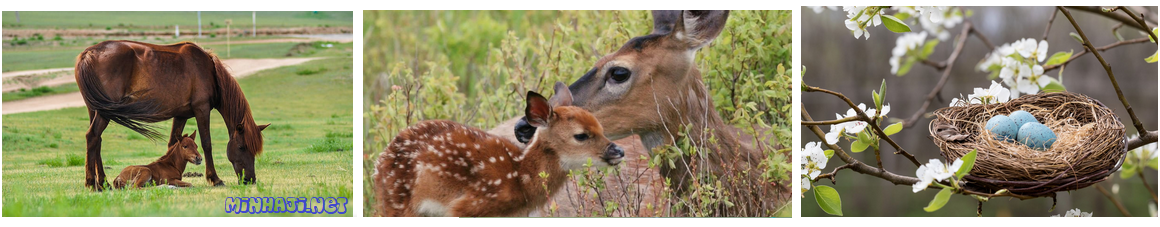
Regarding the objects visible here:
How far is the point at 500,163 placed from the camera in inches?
163

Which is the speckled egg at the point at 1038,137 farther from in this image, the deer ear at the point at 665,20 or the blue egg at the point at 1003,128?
the deer ear at the point at 665,20

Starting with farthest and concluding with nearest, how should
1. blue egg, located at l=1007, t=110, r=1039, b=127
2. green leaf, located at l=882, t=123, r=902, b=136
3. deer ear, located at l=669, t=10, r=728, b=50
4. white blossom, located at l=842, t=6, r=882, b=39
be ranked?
deer ear, located at l=669, t=10, r=728, b=50, blue egg, located at l=1007, t=110, r=1039, b=127, white blossom, located at l=842, t=6, r=882, b=39, green leaf, located at l=882, t=123, r=902, b=136

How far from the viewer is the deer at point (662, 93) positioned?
419 cm

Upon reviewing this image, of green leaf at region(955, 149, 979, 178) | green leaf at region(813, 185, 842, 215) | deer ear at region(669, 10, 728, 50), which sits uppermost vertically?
deer ear at region(669, 10, 728, 50)

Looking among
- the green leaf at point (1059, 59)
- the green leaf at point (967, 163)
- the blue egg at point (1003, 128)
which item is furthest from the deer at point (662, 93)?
the green leaf at point (1059, 59)

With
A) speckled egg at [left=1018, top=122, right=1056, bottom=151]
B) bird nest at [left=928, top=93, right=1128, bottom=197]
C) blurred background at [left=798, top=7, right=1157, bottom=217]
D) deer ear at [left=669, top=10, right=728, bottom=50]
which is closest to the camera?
bird nest at [left=928, top=93, right=1128, bottom=197]

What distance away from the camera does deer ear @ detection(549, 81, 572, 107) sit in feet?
13.7

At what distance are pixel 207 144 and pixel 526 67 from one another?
1.79 m

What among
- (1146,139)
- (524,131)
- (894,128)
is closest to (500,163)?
(524,131)

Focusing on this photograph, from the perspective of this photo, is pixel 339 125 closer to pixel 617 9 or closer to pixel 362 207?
pixel 362 207

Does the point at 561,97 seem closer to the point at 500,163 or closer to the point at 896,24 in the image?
the point at 500,163

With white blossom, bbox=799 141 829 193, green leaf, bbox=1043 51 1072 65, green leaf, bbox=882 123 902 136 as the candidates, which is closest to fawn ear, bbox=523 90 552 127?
white blossom, bbox=799 141 829 193

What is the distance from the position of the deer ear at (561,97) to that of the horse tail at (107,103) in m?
2.14

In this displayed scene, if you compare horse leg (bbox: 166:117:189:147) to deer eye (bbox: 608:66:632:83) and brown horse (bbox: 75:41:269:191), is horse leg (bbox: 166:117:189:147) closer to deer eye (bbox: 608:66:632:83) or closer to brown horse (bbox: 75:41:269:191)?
brown horse (bbox: 75:41:269:191)
